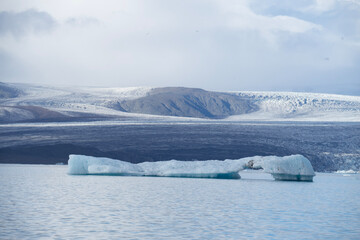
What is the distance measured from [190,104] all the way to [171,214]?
7072cm

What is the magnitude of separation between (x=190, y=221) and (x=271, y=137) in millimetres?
28435

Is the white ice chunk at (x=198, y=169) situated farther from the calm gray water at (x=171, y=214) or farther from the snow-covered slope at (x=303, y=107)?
the snow-covered slope at (x=303, y=107)

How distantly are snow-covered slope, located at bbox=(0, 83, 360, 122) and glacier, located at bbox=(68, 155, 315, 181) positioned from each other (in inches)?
1105

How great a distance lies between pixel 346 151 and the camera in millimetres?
34031

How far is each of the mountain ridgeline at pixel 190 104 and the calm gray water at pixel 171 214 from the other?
55.9 meters

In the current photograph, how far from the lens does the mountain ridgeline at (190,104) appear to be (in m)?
72.8

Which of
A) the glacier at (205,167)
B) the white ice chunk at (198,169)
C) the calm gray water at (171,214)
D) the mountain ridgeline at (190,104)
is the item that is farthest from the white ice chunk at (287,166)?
the mountain ridgeline at (190,104)

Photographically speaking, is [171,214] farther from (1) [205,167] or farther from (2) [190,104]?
(2) [190,104]

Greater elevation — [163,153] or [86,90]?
[86,90]

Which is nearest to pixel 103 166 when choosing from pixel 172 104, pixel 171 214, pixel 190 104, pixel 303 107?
pixel 171 214

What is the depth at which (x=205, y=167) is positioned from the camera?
18.8m

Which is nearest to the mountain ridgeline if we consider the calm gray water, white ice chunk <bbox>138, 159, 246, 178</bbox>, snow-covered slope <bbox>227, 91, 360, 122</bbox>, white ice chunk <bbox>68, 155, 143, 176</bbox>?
snow-covered slope <bbox>227, 91, 360, 122</bbox>

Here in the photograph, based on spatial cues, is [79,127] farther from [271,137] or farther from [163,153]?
[271,137]

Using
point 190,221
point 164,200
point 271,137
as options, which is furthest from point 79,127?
point 190,221
